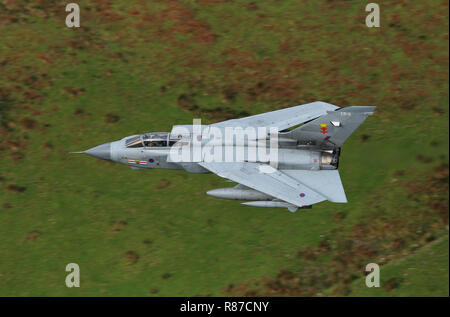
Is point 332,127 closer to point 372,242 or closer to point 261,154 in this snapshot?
point 261,154

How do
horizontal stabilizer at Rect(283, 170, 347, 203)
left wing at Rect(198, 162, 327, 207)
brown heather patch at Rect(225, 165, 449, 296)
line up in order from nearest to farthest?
left wing at Rect(198, 162, 327, 207), horizontal stabilizer at Rect(283, 170, 347, 203), brown heather patch at Rect(225, 165, 449, 296)

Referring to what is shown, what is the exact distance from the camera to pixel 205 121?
119ft

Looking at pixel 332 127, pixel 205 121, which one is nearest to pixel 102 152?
pixel 205 121

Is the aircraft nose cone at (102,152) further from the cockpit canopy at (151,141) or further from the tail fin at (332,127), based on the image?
the tail fin at (332,127)

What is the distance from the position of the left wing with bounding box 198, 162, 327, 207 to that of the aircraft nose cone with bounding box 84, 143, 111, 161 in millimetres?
5037

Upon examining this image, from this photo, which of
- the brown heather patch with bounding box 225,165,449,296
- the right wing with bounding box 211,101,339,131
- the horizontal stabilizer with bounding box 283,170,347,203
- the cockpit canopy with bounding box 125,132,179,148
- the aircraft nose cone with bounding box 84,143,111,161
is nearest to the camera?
the horizontal stabilizer with bounding box 283,170,347,203

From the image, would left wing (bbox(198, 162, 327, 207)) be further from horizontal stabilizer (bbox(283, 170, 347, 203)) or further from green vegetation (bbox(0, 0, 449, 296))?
green vegetation (bbox(0, 0, 449, 296))

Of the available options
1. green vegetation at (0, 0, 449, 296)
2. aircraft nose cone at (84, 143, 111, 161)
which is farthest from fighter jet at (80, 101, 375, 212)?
green vegetation at (0, 0, 449, 296)

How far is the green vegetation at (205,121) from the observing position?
97.0 ft

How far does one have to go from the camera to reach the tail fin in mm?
29156

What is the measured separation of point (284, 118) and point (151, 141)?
22.9 feet

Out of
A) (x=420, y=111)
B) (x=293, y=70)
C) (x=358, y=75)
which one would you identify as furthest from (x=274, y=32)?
(x=420, y=111)

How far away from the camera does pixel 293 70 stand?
39406 mm

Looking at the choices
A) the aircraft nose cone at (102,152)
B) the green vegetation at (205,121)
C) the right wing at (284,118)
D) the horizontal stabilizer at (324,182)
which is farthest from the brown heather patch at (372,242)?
the aircraft nose cone at (102,152)
